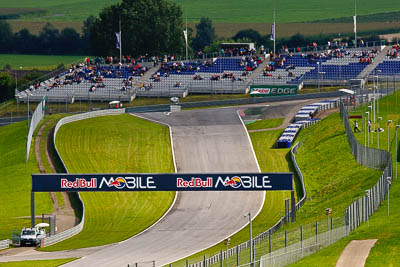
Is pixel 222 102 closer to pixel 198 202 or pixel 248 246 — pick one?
pixel 198 202

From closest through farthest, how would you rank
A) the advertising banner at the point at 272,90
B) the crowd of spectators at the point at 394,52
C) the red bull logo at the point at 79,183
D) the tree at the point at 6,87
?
the red bull logo at the point at 79,183 → the advertising banner at the point at 272,90 → the crowd of spectators at the point at 394,52 → the tree at the point at 6,87

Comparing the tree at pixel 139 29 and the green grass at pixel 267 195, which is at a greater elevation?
the tree at pixel 139 29

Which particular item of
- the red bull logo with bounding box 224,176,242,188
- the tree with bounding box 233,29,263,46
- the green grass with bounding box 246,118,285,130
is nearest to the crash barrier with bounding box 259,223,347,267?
the red bull logo with bounding box 224,176,242,188

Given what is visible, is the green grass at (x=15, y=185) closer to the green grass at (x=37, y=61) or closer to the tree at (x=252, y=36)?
the green grass at (x=37, y=61)

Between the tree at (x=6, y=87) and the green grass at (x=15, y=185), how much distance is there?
39.6 metres

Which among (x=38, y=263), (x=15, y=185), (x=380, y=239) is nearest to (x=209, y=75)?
(x=15, y=185)

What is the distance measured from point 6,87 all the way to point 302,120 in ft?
194

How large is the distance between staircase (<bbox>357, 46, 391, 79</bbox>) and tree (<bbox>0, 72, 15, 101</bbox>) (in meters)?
53.4

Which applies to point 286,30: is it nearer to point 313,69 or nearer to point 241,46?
point 241,46

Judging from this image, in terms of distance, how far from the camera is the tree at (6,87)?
14462 cm

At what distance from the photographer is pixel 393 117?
93.2 metres

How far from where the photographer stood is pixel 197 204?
7544 centimetres

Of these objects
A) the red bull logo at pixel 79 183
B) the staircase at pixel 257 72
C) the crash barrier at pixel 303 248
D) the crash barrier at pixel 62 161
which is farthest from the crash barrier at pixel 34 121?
the crash barrier at pixel 303 248

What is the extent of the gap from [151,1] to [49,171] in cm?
7276
